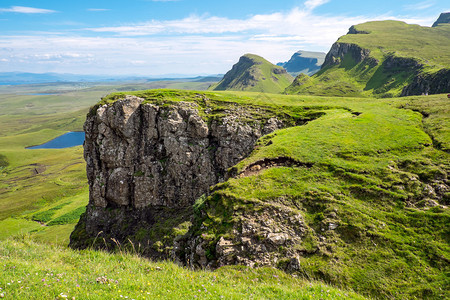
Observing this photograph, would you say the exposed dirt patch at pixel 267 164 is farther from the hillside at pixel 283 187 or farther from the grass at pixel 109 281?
the grass at pixel 109 281

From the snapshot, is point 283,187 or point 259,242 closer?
point 259,242

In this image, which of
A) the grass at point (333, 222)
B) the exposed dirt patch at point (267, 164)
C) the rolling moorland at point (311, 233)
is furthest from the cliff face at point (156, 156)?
the exposed dirt patch at point (267, 164)

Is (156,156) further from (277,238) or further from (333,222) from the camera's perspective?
(333,222)

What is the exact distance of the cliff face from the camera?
45.3 m

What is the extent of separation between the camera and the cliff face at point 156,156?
45281 mm

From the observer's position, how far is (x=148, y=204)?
46.3 meters

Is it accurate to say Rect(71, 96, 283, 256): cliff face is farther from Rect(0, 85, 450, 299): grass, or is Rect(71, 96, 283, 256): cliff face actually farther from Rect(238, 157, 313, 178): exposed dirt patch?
Rect(238, 157, 313, 178): exposed dirt patch

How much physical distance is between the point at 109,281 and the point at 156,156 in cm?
3913

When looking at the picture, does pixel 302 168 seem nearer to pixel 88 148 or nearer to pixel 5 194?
pixel 88 148

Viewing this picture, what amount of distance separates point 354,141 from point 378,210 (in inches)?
427

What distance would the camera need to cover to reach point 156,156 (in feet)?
154

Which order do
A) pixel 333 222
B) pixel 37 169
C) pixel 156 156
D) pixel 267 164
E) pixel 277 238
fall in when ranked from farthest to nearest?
1. pixel 37 169
2. pixel 156 156
3. pixel 267 164
4. pixel 333 222
5. pixel 277 238

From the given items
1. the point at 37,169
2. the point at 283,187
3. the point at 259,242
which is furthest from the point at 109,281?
the point at 37,169

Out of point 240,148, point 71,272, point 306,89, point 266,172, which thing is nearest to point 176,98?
point 240,148
